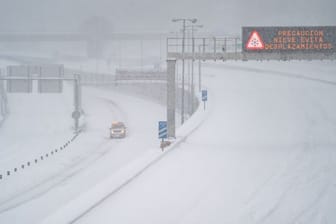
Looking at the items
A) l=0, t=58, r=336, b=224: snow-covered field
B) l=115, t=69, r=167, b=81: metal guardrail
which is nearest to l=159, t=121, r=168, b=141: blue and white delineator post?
l=0, t=58, r=336, b=224: snow-covered field

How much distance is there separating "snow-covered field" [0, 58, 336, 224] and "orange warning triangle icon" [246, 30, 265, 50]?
6.17m

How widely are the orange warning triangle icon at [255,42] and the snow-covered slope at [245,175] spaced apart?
6.15 meters

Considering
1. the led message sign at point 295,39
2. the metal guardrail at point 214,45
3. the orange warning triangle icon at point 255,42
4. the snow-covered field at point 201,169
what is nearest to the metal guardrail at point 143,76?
the metal guardrail at point 214,45

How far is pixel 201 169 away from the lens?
2475 centimetres

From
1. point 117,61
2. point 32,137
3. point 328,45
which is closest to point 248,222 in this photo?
point 328,45

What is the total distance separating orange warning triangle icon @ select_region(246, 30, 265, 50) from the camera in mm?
32531

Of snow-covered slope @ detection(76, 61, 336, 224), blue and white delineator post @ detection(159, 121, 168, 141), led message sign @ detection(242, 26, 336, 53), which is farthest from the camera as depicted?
led message sign @ detection(242, 26, 336, 53)

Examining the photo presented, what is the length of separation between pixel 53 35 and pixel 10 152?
485 ft

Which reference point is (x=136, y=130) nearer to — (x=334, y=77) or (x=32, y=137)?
(x=32, y=137)

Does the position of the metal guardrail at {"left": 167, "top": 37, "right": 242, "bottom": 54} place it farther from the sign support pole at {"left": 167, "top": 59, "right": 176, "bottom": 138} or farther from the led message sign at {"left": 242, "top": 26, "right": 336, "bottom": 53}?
the led message sign at {"left": 242, "top": 26, "right": 336, "bottom": 53}

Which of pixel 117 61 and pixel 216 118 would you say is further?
pixel 117 61

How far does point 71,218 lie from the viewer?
16422 millimetres

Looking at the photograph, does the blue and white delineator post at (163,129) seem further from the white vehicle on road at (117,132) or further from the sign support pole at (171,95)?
the white vehicle on road at (117,132)

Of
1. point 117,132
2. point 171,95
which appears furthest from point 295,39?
point 117,132
